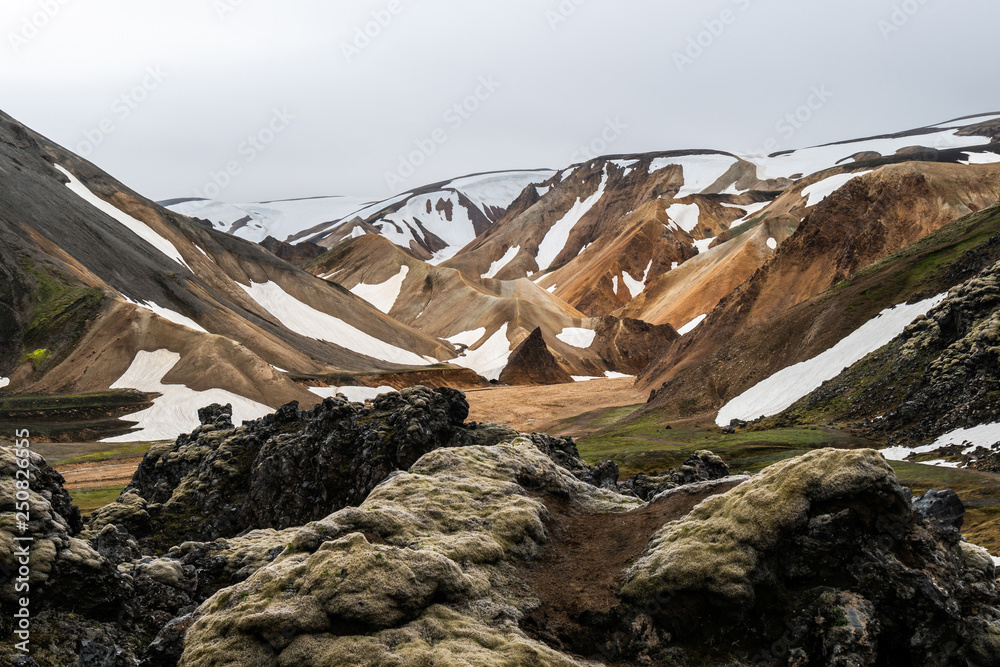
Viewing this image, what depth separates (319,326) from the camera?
134 meters

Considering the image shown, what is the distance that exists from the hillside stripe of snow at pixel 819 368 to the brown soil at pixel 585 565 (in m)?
35.6

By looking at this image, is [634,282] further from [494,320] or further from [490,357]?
[490,357]

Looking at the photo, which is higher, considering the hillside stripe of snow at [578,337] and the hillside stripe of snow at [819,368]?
the hillside stripe of snow at [578,337]

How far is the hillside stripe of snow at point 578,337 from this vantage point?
487ft

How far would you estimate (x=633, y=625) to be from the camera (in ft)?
41.5

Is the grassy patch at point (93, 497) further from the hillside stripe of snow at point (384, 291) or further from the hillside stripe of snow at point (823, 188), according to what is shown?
the hillside stripe of snow at point (823, 188)

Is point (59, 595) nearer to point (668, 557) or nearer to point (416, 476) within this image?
point (416, 476)

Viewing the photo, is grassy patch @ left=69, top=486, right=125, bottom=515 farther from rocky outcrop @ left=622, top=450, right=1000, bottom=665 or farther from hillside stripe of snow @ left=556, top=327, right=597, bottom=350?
hillside stripe of snow @ left=556, top=327, right=597, bottom=350

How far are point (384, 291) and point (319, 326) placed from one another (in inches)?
2228

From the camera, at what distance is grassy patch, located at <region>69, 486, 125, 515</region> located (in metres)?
37.8

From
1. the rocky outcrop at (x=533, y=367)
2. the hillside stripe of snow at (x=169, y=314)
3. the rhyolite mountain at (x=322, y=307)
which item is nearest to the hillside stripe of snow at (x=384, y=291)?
the rhyolite mountain at (x=322, y=307)

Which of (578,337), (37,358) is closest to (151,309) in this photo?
(37,358)

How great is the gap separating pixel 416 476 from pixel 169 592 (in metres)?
6.48

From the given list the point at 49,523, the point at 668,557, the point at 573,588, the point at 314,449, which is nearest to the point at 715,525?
the point at 668,557
